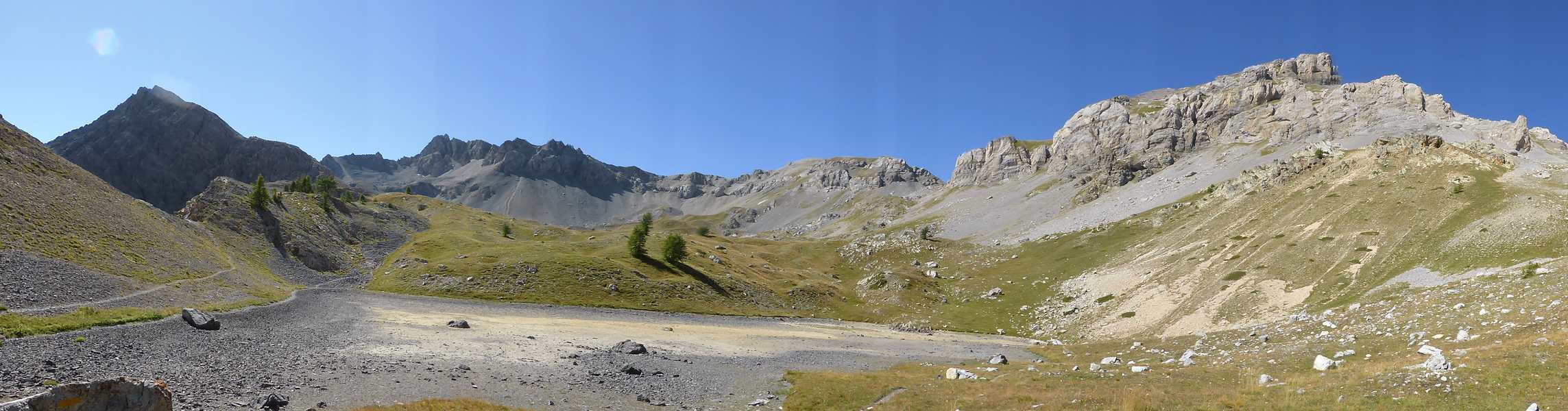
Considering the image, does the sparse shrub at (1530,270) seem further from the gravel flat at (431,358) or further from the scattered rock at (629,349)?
the scattered rock at (629,349)

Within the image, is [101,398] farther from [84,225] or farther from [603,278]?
[603,278]

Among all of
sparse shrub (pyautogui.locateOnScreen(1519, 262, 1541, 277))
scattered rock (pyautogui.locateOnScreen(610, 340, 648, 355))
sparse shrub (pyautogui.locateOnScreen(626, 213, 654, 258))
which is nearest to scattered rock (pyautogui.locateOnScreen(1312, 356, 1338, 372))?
sparse shrub (pyautogui.locateOnScreen(1519, 262, 1541, 277))

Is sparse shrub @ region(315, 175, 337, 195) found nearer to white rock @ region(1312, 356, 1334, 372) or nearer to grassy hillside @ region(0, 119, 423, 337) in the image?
grassy hillside @ region(0, 119, 423, 337)

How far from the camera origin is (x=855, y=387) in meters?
32.3

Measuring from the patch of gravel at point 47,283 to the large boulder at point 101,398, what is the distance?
101 feet

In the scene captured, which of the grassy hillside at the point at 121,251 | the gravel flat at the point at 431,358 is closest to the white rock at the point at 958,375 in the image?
the gravel flat at the point at 431,358

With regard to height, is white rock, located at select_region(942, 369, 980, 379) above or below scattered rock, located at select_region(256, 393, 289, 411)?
below

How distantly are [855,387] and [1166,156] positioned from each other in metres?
191

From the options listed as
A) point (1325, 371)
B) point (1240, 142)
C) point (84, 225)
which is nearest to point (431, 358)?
point (1325, 371)

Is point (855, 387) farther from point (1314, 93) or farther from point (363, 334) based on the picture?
point (1314, 93)

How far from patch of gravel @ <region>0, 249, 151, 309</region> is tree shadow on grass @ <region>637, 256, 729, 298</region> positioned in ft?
189

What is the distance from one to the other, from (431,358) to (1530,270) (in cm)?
6744

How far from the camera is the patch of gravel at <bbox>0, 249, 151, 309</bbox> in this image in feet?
115

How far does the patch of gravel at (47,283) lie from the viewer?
3512 cm
